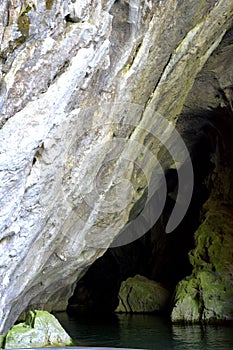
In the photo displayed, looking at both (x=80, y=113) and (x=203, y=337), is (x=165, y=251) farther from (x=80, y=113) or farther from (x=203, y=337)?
(x=80, y=113)

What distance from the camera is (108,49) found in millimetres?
9219

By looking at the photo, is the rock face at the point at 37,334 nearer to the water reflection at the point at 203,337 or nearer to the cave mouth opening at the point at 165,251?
the water reflection at the point at 203,337

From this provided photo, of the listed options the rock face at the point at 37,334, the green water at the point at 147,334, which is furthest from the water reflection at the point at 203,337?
the rock face at the point at 37,334

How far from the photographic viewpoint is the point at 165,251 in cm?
2297

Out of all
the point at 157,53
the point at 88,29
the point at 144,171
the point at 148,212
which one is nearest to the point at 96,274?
the point at 148,212

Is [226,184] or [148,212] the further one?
[148,212]

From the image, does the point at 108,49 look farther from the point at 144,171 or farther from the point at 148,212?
the point at 148,212

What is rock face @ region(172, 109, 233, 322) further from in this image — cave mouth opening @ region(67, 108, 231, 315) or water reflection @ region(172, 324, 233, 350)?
water reflection @ region(172, 324, 233, 350)

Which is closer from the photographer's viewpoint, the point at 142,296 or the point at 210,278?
the point at 210,278

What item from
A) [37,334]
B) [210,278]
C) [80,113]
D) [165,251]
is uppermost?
[80,113]

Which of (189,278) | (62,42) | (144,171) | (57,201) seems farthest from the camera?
(189,278)

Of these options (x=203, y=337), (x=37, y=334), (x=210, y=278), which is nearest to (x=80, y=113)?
(x=37, y=334)

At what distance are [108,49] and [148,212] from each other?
1340 centimetres

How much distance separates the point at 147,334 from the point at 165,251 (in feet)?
32.0
